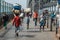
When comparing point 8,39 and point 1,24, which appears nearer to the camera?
point 8,39

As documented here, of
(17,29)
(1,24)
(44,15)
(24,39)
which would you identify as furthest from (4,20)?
(24,39)

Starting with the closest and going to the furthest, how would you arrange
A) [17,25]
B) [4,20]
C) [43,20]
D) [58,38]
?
[58,38] < [17,25] < [43,20] < [4,20]

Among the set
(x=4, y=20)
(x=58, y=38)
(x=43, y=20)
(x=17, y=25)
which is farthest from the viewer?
(x=4, y=20)

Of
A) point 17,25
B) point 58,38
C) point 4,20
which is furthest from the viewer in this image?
point 4,20

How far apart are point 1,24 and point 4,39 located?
9584 mm

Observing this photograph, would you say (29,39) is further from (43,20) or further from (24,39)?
(43,20)

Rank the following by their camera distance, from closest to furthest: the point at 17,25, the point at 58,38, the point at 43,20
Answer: the point at 58,38 → the point at 17,25 → the point at 43,20

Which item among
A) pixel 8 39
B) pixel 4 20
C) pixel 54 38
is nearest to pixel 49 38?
pixel 54 38

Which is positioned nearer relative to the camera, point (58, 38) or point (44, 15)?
point (58, 38)

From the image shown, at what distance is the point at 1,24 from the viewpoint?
87.9ft

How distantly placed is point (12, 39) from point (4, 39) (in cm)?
50

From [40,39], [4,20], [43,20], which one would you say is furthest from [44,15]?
[40,39]

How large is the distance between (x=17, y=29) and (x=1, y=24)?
825 cm

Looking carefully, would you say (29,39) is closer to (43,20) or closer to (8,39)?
(8,39)
